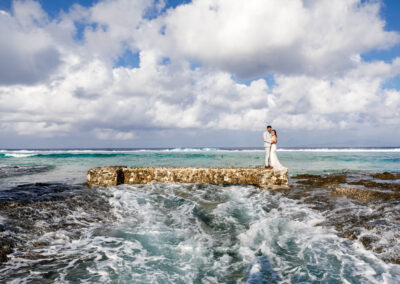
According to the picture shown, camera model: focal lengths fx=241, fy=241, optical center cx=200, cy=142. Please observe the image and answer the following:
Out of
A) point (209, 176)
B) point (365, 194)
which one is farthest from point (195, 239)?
point (365, 194)

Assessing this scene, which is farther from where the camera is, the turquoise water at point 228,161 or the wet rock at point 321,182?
the turquoise water at point 228,161

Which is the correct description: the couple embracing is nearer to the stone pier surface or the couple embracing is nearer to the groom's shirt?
the groom's shirt

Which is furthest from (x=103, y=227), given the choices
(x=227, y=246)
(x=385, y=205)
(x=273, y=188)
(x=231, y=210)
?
(x=385, y=205)

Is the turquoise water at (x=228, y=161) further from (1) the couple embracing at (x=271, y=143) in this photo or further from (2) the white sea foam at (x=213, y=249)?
(2) the white sea foam at (x=213, y=249)

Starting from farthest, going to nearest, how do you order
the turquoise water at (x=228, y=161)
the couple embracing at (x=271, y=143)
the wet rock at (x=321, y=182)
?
the turquoise water at (x=228, y=161), the couple embracing at (x=271, y=143), the wet rock at (x=321, y=182)

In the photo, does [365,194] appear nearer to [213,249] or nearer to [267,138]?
[267,138]

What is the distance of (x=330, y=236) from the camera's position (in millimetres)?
4598

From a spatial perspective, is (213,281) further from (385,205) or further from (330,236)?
(385,205)

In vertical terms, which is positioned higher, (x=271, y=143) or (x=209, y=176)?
(x=271, y=143)

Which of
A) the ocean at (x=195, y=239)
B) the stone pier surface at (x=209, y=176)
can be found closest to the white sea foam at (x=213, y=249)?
the ocean at (x=195, y=239)

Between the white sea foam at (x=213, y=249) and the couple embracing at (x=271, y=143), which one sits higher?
the couple embracing at (x=271, y=143)

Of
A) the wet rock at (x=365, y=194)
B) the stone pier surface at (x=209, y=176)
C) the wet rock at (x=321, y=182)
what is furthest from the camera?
the wet rock at (x=321, y=182)

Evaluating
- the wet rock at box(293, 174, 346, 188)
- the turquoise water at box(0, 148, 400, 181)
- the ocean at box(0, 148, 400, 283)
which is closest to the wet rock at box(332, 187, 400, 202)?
the ocean at box(0, 148, 400, 283)

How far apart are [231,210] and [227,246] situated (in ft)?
7.25
